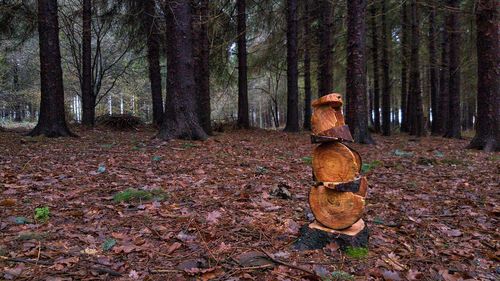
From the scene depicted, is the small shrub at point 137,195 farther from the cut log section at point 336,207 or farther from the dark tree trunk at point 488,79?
the dark tree trunk at point 488,79

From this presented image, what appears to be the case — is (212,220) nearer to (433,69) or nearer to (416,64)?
(416,64)

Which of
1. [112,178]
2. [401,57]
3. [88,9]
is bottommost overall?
[112,178]

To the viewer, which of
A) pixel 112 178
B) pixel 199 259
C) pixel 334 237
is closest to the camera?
pixel 199 259

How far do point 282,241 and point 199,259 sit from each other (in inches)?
34.1

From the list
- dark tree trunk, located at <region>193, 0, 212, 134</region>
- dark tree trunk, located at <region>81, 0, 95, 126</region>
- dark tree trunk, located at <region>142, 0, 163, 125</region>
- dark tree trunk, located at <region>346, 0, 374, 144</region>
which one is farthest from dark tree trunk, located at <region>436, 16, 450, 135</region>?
dark tree trunk, located at <region>81, 0, 95, 126</region>

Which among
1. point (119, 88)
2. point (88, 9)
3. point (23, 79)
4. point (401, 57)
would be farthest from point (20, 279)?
point (23, 79)

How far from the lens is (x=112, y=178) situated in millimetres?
5641

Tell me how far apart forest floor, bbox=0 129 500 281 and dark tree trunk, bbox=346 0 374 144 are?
3599 mm

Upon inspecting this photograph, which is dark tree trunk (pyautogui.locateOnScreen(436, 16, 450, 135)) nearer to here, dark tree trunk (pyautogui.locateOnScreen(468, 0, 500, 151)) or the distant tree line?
the distant tree line

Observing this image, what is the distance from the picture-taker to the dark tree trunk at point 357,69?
10766 millimetres

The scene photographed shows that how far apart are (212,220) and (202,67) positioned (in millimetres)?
8811

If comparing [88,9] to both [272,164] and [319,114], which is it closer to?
[272,164]

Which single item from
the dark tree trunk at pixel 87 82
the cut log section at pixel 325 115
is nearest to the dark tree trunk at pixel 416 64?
the dark tree trunk at pixel 87 82

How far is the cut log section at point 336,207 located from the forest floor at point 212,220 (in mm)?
283
